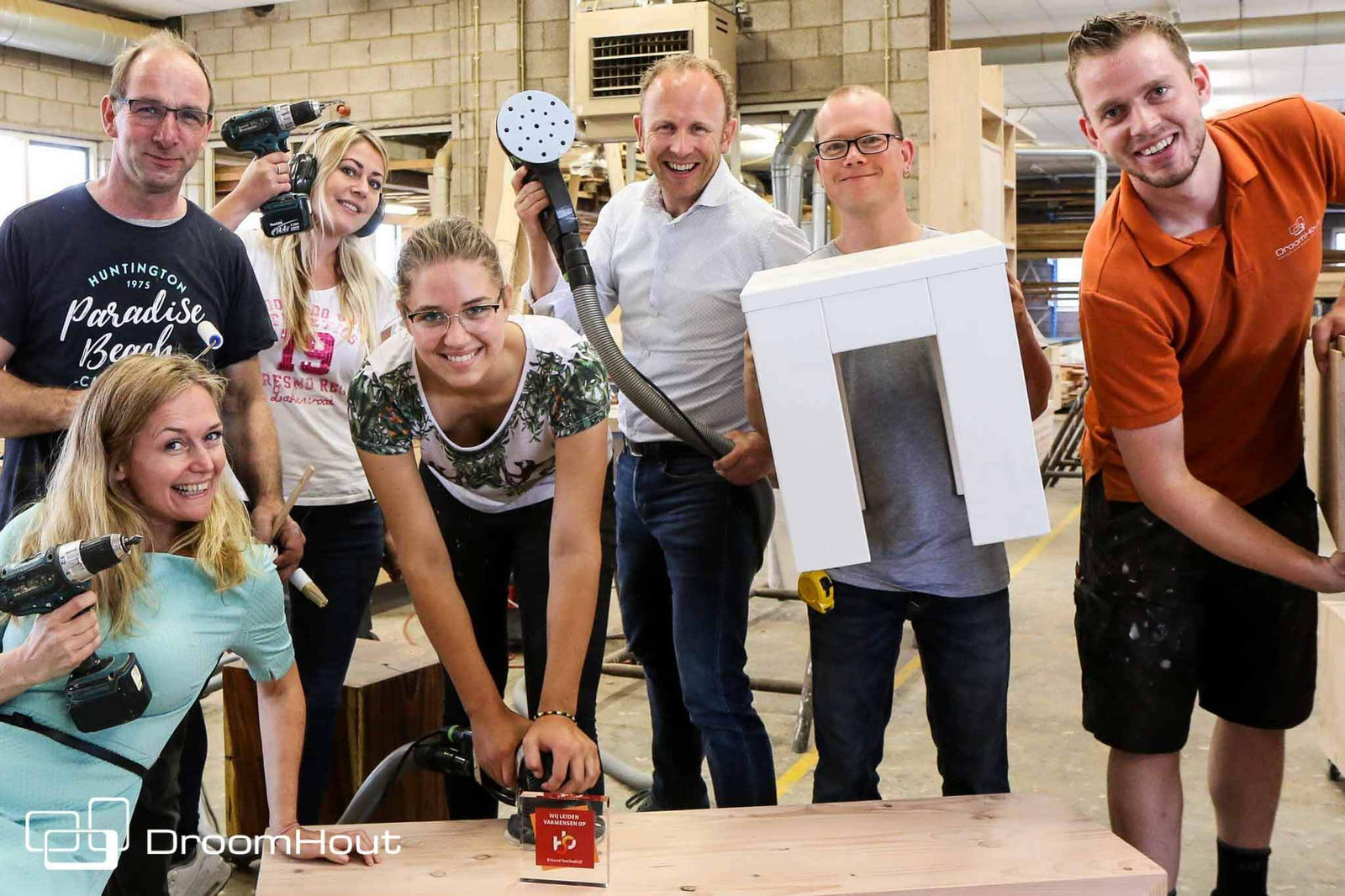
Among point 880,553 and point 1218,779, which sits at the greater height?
point 880,553

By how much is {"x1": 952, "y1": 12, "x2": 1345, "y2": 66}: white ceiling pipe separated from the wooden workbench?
19.9ft

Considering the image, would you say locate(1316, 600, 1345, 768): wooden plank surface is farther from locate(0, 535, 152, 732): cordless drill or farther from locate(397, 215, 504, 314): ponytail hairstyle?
locate(0, 535, 152, 732): cordless drill

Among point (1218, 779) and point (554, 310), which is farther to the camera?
point (554, 310)

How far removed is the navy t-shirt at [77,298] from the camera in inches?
70.7

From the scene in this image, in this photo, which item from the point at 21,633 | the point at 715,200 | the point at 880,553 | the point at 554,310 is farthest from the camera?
the point at 554,310

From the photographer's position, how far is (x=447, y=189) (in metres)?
6.50

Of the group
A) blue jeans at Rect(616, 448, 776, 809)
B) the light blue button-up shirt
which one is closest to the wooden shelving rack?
the light blue button-up shirt

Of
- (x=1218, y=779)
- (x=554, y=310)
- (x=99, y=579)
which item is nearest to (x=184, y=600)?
(x=99, y=579)

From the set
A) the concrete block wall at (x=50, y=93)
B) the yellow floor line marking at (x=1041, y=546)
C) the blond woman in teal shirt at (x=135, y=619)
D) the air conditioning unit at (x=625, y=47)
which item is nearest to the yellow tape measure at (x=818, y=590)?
the blond woman in teal shirt at (x=135, y=619)

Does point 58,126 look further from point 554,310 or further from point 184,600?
point 184,600

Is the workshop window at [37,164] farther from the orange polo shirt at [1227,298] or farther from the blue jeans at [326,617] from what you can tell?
the orange polo shirt at [1227,298]

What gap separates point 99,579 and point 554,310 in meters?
1.00

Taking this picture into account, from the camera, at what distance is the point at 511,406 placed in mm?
1703

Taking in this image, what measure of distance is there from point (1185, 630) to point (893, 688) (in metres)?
0.49
